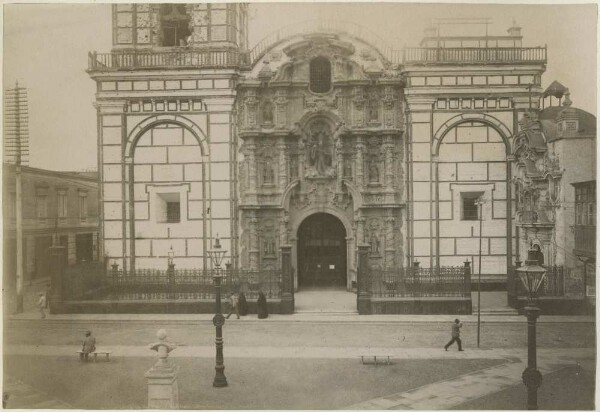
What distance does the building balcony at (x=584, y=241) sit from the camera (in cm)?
1454

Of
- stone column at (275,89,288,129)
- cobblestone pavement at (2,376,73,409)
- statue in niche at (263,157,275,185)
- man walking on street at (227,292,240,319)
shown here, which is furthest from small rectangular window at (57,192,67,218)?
stone column at (275,89,288,129)

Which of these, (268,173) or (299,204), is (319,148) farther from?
(299,204)

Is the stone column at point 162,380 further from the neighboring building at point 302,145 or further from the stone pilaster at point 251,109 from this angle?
the stone pilaster at point 251,109

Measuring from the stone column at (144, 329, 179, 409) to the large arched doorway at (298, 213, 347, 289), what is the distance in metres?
10.9

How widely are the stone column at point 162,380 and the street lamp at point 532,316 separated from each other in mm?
6316

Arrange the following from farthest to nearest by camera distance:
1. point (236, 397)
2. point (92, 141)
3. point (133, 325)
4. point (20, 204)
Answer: point (92, 141) → point (133, 325) → point (20, 204) → point (236, 397)

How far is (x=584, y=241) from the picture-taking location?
15.3 meters

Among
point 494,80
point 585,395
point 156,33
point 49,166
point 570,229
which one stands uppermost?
point 156,33

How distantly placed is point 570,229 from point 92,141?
14.2 m

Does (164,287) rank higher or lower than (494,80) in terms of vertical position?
lower

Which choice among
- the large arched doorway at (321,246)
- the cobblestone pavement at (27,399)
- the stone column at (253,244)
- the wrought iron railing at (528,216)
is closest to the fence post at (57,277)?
the cobblestone pavement at (27,399)

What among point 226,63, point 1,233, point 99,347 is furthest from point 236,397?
point 226,63

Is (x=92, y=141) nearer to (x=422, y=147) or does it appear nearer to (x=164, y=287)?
(x=164, y=287)

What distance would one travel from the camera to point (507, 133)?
19125 mm
